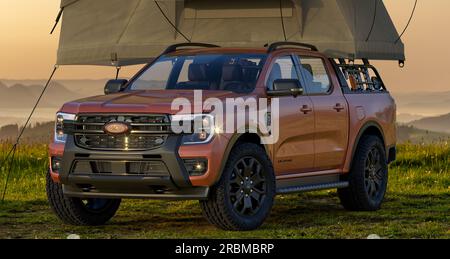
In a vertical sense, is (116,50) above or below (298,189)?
above

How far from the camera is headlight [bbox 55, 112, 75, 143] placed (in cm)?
1241

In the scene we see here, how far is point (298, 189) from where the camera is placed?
43.7ft

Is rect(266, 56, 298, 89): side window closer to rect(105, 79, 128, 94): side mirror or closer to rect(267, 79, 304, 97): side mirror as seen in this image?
rect(267, 79, 304, 97): side mirror

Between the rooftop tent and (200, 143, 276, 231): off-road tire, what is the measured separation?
5.87m

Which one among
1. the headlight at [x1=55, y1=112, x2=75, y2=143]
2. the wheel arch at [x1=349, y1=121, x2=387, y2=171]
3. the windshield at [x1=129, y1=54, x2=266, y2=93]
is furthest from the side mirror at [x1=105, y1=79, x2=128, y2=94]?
the wheel arch at [x1=349, y1=121, x2=387, y2=171]

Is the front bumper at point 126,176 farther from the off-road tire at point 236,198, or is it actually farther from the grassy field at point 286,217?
the grassy field at point 286,217

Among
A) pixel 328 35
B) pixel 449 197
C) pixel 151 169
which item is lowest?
pixel 449 197

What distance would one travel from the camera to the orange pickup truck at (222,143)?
38.8ft

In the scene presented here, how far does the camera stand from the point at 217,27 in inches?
749

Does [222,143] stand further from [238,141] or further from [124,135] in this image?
[124,135]
